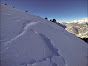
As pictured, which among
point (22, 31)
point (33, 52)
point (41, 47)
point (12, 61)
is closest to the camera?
point (12, 61)

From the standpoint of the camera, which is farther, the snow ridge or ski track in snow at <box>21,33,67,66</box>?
the snow ridge

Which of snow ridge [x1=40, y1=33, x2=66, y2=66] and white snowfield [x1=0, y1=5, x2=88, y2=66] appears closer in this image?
white snowfield [x1=0, y1=5, x2=88, y2=66]

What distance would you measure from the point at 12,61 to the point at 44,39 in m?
1.82

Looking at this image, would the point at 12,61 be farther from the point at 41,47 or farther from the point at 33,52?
the point at 41,47

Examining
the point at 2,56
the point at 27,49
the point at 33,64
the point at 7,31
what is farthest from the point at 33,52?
the point at 7,31

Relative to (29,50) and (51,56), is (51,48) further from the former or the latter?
(29,50)

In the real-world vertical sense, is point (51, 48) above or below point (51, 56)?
above

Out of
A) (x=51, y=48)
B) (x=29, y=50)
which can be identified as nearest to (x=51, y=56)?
(x=51, y=48)

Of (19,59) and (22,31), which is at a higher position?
(22,31)

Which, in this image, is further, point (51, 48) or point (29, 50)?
point (51, 48)

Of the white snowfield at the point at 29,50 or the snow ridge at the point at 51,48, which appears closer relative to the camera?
the white snowfield at the point at 29,50

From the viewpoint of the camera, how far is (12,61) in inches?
94.2

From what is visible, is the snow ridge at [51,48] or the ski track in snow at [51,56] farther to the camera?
the snow ridge at [51,48]

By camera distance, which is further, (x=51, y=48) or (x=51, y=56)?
(x=51, y=48)
